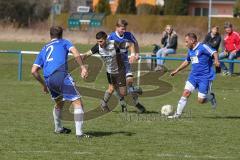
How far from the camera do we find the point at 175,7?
231 ft

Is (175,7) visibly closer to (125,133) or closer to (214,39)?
(214,39)

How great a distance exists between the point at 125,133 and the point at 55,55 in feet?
6.02

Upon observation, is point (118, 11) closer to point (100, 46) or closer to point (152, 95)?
point (152, 95)

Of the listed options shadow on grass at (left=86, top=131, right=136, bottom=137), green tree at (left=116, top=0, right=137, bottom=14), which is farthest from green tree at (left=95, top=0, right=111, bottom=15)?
shadow on grass at (left=86, top=131, right=136, bottom=137)

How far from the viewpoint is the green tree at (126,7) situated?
71500 millimetres

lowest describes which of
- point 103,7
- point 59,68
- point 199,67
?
point 103,7

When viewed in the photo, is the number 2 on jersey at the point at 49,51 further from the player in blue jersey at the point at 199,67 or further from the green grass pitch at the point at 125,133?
the player in blue jersey at the point at 199,67

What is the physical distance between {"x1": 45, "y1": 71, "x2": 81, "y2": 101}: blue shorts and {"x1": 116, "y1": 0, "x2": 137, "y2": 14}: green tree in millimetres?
61455

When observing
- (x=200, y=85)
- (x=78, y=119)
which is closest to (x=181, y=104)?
(x=200, y=85)

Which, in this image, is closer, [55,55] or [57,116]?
[55,55]

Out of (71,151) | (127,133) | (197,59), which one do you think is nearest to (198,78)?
(197,59)

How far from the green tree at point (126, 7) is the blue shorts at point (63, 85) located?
202 feet

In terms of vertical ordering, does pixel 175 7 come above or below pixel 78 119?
below

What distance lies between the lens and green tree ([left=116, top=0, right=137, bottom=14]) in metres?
71.5
